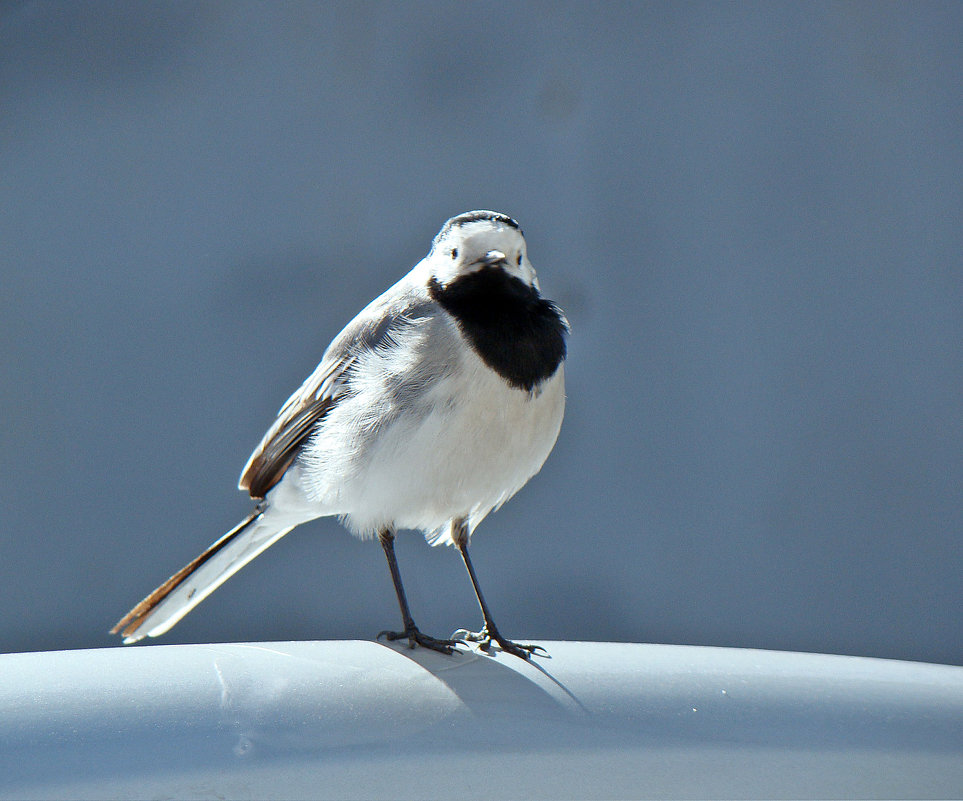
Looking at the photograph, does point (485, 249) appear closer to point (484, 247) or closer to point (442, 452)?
point (484, 247)

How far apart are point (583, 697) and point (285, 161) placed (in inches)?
96.1

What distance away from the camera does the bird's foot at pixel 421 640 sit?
152 centimetres

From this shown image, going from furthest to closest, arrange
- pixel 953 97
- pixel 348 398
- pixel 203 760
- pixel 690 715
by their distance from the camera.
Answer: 1. pixel 953 97
2. pixel 348 398
3. pixel 690 715
4. pixel 203 760

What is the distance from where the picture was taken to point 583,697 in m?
1.18

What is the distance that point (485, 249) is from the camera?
1693 mm

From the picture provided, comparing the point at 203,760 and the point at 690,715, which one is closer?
the point at 203,760

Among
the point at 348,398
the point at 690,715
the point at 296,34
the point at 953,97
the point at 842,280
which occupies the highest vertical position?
the point at 296,34

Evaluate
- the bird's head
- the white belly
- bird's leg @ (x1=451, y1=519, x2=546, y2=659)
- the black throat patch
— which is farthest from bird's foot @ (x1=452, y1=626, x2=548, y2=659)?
the bird's head

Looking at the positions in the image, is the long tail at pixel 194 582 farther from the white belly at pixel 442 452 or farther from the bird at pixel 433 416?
the white belly at pixel 442 452

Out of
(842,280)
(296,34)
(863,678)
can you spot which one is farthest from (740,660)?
(296,34)

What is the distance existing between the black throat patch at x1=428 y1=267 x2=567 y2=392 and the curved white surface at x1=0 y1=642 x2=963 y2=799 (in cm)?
57

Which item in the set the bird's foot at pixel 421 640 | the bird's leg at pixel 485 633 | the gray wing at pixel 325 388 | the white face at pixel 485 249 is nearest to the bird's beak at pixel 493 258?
the white face at pixel 485 249

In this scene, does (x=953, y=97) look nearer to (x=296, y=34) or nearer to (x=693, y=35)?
(x=693, y=35)

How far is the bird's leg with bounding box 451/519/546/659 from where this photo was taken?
4.97 ft
